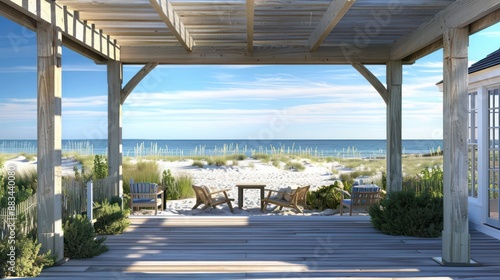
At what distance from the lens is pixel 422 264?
574 cm

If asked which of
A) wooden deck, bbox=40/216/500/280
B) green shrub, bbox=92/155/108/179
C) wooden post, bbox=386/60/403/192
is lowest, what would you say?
wooden deck, bbox=40/216/500/280

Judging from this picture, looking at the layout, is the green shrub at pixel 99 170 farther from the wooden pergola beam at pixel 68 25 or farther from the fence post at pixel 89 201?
the fence post at pixel 89 201

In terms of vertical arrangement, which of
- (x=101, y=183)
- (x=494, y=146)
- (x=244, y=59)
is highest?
(x=244, y=59)

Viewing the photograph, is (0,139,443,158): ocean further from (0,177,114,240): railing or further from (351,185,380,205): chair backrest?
(0,177,114,240): railing

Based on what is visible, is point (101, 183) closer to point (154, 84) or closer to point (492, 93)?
point (492, 93)

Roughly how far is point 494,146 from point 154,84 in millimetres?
33743

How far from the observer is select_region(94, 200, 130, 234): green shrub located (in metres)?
7.52

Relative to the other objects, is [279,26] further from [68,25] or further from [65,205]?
[65,205]

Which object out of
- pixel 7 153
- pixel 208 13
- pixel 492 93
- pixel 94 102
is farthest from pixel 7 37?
pixel 492 93

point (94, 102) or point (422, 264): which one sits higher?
point (94, 102)

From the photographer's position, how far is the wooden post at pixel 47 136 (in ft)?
18.3

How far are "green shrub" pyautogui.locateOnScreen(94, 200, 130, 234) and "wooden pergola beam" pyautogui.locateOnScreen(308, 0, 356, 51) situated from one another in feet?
12.9

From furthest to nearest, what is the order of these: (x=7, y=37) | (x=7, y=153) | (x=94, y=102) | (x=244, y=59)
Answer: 1. (x=94, y=102)
2. (x=7, y=153)
3. (x=7, y=37)
4. (x=244, y=59)

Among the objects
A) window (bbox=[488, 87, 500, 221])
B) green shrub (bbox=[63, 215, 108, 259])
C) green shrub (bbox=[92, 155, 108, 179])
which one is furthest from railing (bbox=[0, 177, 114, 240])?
window (bbox=[488, 87, 500, 221])
